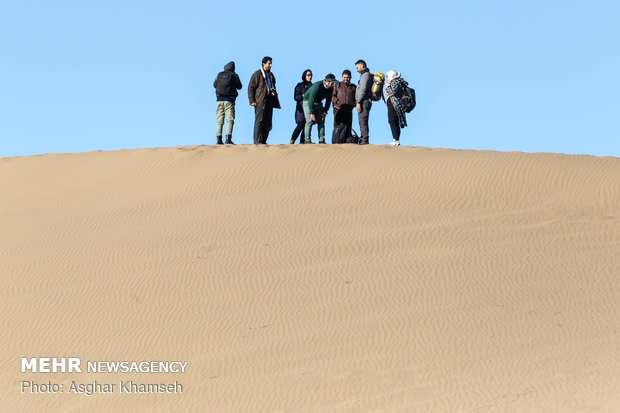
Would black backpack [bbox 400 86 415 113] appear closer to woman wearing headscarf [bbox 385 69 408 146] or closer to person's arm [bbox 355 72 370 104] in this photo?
woman wearing headscarf [bbox 385 69 408 146]

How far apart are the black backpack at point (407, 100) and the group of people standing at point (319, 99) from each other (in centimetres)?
4

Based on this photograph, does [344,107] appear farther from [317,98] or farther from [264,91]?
[264,91]

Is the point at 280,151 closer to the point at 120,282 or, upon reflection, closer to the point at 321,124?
the point at 321,124

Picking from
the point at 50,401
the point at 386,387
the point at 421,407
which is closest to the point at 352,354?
the point at 386,387

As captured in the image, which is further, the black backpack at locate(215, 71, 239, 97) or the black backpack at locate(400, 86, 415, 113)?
the black backpack at locate(215, 71, 239, 97)

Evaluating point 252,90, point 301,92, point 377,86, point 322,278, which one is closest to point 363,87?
point 377,86

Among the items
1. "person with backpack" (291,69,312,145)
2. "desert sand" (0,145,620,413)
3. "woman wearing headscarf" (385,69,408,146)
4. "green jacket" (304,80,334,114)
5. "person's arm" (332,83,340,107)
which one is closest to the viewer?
"desert sand" (0,145,620,413)

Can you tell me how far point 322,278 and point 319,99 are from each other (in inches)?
234

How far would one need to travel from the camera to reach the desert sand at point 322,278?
32.0ft

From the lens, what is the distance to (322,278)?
1254cm

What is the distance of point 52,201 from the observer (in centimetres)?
1717

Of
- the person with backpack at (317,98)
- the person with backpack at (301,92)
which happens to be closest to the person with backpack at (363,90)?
the person with backpack at (317,98)

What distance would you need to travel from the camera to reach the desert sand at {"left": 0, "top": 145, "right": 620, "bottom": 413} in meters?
9.75

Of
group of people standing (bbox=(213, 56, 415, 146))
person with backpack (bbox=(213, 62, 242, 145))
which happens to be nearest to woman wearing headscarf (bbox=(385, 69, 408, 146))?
group of people standing (bbox=(213, 56, 415, 146))
